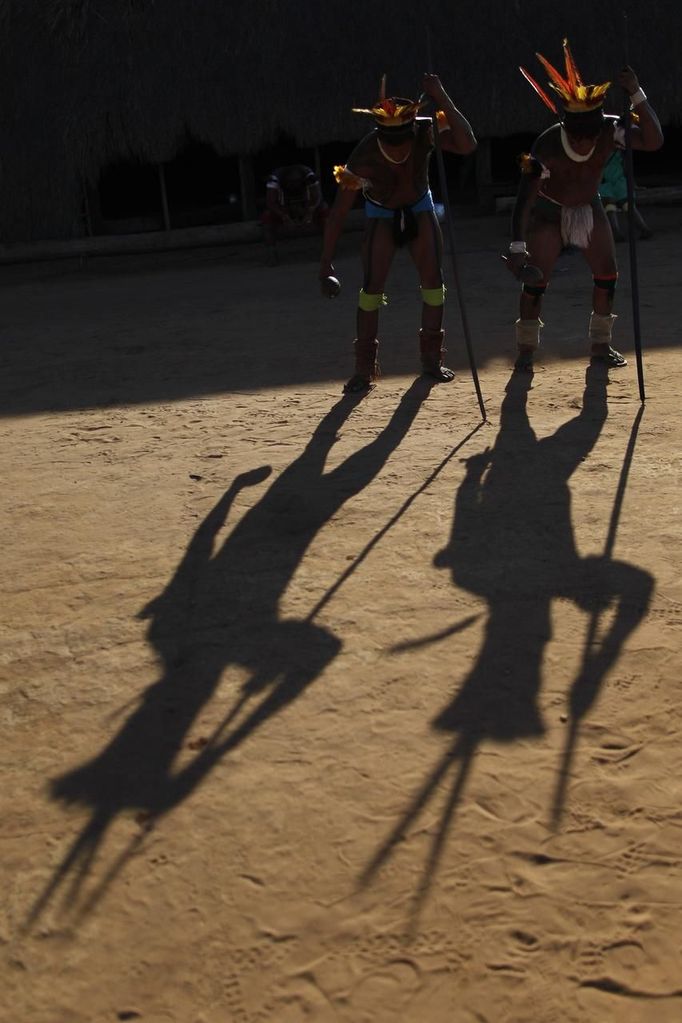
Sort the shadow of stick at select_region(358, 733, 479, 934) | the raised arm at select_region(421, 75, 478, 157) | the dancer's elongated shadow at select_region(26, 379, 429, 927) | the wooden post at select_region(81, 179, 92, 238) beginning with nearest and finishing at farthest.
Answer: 1. the shadow of stick at select_region(358, 733, 479, 934)
2. the dancer's elongated shadow at select_region(26, 379, 429, 927)
3. the raised arm at select_region(421, 75, 478, 157)
4. the wooden post at select_region(81, 179, 92, 238)

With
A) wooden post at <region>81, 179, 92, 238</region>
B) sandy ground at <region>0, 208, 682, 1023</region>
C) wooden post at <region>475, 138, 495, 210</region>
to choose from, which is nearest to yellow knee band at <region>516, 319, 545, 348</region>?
sandy ground at <region>0, 208, 682, 1023</region>

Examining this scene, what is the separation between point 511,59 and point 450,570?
914 cm

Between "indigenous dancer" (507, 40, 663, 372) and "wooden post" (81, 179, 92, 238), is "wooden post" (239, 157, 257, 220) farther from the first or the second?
"indigenous dancer" (507, 40, 663, 372)

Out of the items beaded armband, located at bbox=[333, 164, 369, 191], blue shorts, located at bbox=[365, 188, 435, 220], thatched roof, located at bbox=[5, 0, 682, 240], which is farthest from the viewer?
thatched roof, located at bbox=[5, 0, 682, 240]

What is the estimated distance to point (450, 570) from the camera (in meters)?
4.08

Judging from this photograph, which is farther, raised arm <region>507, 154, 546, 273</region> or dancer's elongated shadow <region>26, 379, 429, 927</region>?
raised arm <region>507, 154, 546, 273</region>

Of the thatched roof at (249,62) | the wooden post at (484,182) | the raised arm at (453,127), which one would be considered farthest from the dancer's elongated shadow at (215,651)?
the wooden post at (484,182)

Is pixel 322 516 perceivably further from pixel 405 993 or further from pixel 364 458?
pixel 405 993

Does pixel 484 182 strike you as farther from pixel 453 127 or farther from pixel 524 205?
pixel 453 127

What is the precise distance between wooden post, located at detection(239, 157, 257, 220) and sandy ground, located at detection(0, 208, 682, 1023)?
6.83 m

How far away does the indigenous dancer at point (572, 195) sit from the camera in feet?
18.8

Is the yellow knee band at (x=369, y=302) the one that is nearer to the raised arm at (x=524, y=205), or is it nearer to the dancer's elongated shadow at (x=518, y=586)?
the raised arm at (x=524, y=205)

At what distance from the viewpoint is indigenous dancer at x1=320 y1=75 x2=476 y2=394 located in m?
5.84

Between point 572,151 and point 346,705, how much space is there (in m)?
3.77
